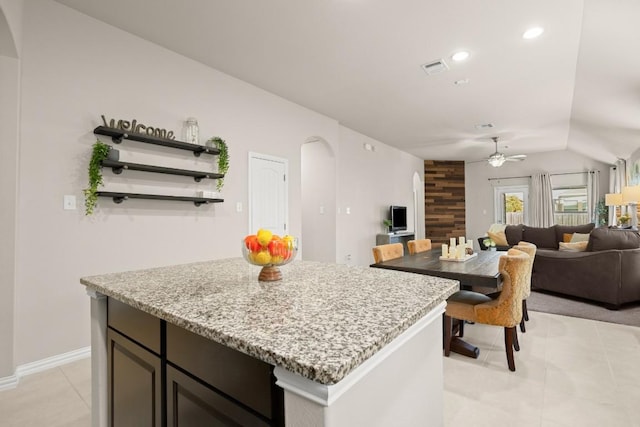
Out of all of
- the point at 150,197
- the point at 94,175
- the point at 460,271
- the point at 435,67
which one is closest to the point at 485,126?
the point at 435,67

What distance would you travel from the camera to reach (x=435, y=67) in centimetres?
349

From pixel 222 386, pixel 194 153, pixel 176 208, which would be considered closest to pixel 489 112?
pixel 194 153

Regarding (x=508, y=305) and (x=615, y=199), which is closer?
(x=508, y=305)

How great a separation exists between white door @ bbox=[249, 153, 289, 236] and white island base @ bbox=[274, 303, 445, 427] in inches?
118

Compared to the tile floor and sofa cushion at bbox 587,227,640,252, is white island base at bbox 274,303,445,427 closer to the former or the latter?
the tile floor

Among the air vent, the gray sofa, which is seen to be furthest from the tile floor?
the air vent

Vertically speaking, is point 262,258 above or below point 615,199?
below

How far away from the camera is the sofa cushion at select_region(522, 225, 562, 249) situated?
21.9 ft

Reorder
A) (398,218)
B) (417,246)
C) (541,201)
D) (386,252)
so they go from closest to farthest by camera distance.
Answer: (386,252) → (417,246) → (398,218) → (541,201)

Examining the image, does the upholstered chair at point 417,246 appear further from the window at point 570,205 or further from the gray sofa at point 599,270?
the window at point 570,205

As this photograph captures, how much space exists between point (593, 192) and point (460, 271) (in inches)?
305

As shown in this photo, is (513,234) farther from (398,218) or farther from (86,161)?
(86,161)

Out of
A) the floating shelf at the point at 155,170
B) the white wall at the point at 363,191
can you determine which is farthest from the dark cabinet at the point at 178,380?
the white wall at the point at 363,191

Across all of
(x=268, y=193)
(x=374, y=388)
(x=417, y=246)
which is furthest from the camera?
(x=268, y=193)
